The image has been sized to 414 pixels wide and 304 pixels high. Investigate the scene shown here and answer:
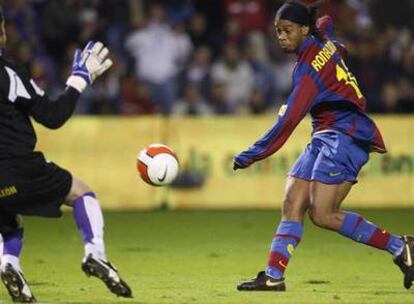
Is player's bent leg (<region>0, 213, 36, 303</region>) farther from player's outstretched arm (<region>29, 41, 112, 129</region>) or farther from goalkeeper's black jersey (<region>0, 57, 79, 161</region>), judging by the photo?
player's outstretched arm (<region>29, 41, 112, 129</region>)

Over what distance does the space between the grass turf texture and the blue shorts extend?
850 mm

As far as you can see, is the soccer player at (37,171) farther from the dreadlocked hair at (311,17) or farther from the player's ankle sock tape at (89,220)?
the dreadlocked hair at (311,17)

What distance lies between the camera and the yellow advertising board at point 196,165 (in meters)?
16.0

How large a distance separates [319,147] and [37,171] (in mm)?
2191

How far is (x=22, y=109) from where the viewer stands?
24.8 feet

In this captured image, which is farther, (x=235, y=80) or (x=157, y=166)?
(x=235, y=80)

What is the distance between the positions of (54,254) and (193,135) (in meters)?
5.08

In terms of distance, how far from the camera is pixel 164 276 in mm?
9570

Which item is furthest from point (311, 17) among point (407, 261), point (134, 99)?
point (134, 99)

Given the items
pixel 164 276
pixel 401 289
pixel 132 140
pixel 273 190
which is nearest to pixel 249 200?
pixel 273 190

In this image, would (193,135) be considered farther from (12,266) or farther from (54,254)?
(12,266)

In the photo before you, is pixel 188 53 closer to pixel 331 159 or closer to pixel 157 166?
pixel 157 166

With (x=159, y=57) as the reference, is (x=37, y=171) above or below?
above

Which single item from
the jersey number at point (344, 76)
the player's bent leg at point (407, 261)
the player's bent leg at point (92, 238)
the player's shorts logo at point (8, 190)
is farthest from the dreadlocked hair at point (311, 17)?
the player's shorts logo at point (8, 190)
